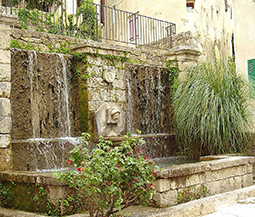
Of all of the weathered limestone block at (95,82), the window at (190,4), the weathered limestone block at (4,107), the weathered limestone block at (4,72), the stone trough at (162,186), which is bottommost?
the stone trough at (162,186)

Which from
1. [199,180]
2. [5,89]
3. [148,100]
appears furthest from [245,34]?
[5,89]

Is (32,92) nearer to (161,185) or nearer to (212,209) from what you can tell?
(161,185)

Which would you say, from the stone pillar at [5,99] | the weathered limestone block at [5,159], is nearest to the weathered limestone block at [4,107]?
the stone pillar at [5,99]

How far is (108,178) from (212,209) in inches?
65.8

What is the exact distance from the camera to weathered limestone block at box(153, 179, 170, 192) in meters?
3.72

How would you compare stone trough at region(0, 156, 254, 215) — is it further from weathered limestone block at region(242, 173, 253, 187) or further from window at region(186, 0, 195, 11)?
window at region(186, 0, 195, 11)

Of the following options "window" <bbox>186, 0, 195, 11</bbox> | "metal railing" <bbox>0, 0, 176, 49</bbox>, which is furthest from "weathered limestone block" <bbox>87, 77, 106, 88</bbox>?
"window" <bbox>186, 0, 195, 11</bbox>

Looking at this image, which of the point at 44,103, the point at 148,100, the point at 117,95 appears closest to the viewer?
the point at 44,103

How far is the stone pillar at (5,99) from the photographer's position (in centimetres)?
422

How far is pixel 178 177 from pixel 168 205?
332 mm

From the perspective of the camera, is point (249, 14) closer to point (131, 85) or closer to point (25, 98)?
point (131, 85)

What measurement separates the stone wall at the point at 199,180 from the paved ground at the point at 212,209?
11cm

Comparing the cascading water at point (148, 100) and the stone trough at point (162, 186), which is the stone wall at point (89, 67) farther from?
the stone trough at point (162, 186)

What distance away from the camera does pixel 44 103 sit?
6.27 m
